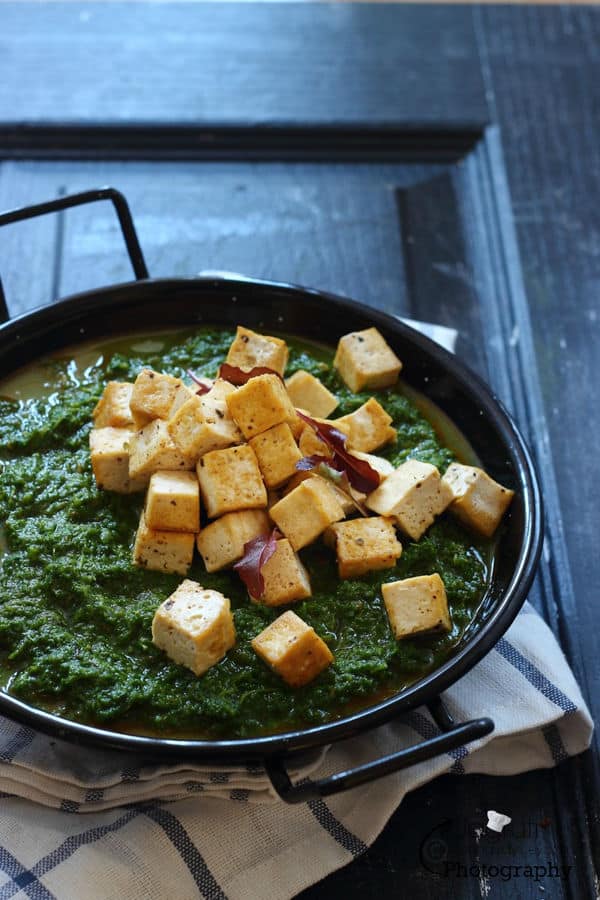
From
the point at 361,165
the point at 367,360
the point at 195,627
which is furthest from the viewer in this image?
the point at 361,165

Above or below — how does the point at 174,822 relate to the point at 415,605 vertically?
below

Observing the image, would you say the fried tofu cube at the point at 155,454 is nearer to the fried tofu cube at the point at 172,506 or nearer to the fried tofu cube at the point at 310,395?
the fried tofu cube at the point at 172,506

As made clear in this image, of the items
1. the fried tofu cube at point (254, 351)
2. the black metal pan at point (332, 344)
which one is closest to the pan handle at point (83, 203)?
the black metal pan at point (332, 344)

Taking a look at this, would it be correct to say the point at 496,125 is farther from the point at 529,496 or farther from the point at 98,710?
the point at 98,710

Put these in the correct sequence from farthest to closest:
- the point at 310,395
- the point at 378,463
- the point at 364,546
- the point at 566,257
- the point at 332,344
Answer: the point at 566,257 → the point at 332,344 → the point at 310,395 → the point at 378,463 → the point at 364,546

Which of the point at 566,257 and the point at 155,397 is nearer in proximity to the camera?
the point at 155,397

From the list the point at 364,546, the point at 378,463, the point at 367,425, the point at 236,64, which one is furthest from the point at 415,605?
the point at 236,64

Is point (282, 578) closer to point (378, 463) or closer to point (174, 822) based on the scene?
point (378, 463)
